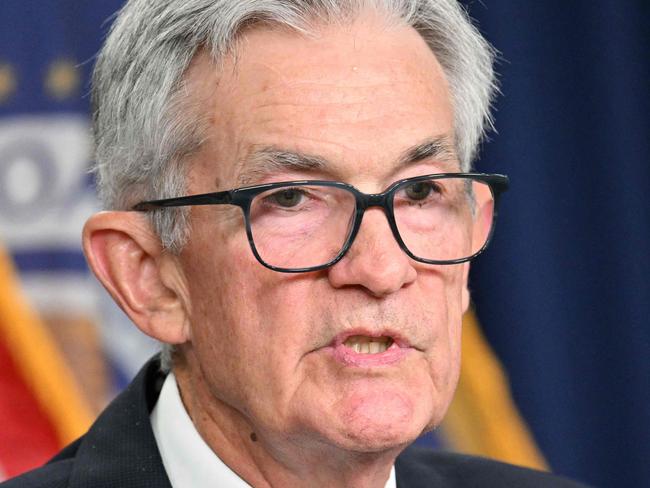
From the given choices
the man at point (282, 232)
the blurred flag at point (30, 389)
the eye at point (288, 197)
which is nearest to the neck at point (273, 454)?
the man at point (282, 232)

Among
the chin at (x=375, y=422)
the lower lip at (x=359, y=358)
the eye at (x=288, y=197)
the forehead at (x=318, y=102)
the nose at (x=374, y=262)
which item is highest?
the forehead at (x=318, y=102)

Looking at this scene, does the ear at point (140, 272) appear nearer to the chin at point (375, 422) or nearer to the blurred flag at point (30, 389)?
the chin at point (375, 422)

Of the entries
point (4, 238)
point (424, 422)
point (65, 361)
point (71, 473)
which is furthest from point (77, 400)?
point (424, 422)

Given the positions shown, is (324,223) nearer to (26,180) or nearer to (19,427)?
(26,180)

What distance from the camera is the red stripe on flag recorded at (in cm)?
331

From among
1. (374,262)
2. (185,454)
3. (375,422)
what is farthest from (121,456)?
(374,262)

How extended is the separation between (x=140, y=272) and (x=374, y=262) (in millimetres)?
555

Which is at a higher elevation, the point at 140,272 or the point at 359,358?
the point at 140,272

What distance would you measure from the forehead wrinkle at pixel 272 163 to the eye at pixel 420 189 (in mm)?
182

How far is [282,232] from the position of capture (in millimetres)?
2150

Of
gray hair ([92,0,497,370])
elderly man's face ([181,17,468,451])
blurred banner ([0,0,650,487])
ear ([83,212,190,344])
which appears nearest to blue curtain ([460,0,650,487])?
blurred banner ([0,0,650,487])

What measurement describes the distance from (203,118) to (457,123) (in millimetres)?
534

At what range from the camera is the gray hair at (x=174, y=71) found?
7.34 feet

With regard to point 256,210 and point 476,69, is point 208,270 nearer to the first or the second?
point 256,210
